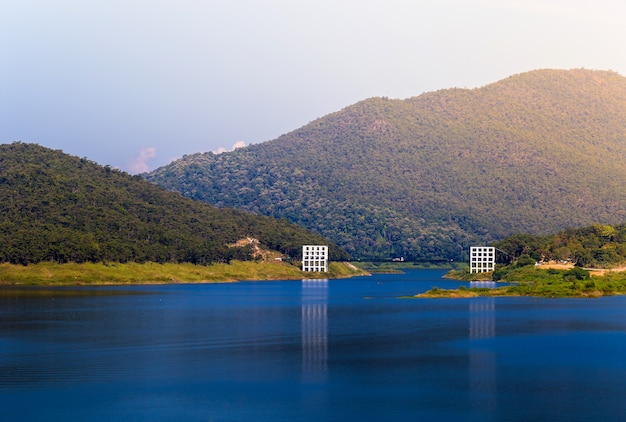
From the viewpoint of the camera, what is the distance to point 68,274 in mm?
163750

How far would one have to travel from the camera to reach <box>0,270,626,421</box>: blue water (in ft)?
157

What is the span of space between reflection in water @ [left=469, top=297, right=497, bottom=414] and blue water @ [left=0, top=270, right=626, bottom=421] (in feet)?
0.52

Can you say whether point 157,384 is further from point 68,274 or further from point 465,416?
point 68,274

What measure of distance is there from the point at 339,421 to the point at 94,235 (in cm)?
14446

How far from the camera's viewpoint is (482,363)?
63.8 meters

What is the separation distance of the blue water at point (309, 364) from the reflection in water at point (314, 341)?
154 mm

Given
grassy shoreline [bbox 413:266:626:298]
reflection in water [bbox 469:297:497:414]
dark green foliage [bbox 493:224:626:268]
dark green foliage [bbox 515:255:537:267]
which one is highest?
dark green foliage [bbox 493:224:626:268]

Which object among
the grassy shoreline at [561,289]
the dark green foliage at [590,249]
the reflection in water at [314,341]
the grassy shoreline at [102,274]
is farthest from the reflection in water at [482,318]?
the grassy shoreline at [102,274]

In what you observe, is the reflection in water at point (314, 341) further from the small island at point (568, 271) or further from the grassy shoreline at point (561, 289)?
the small island at point (568, 271)

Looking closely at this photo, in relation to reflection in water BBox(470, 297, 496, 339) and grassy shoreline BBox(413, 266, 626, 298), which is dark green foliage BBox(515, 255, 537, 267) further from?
reflection in water BBox(470, 297, 496, 339)

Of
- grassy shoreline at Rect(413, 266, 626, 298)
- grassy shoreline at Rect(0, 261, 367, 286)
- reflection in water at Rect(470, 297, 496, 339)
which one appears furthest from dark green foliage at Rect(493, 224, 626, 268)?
grassy shoreline at Rect(0, 261, 367, 286)

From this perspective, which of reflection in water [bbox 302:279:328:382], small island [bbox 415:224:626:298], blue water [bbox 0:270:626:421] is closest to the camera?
blue water [bbox 0:270:626:421]

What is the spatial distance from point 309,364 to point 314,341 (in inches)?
534

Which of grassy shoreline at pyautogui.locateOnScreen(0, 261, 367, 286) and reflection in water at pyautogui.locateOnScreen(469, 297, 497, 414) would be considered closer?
reflection in water at pyautogui.locateOnScreen(469, 297, 497, 414)
